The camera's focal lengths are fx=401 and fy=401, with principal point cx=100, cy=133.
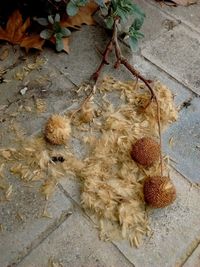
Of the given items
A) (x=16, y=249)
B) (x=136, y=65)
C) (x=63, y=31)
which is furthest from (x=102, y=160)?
(x=63, y=31)

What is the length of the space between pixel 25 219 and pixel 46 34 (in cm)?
115

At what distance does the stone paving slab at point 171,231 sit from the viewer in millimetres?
1688

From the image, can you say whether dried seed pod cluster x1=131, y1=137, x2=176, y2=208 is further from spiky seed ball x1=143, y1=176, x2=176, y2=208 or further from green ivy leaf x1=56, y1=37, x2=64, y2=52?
green ivy leaf x1=56, y1=37, x2=64, y2=52

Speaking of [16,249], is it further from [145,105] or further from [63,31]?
[63,31]

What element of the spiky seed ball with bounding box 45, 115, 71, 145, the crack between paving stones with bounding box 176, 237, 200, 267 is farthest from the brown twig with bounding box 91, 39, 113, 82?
the crack between paving stones with bounding box 176, 237, 200, 267

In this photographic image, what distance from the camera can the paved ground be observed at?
170 cm

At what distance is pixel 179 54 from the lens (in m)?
2.44

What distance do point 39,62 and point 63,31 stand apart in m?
0.23

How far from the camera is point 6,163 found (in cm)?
196

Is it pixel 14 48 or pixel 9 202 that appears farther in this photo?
pixel 14 48

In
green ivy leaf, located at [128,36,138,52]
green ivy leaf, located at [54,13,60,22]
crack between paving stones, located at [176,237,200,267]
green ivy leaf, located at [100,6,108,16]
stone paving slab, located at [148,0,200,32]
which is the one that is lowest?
crack between paving stones, located at [176,237,200,267]

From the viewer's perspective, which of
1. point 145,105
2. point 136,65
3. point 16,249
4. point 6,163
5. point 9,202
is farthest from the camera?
point 136,65

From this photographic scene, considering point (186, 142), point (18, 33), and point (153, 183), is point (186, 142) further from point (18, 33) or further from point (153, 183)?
point (18, 33)

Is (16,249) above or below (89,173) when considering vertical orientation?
below
